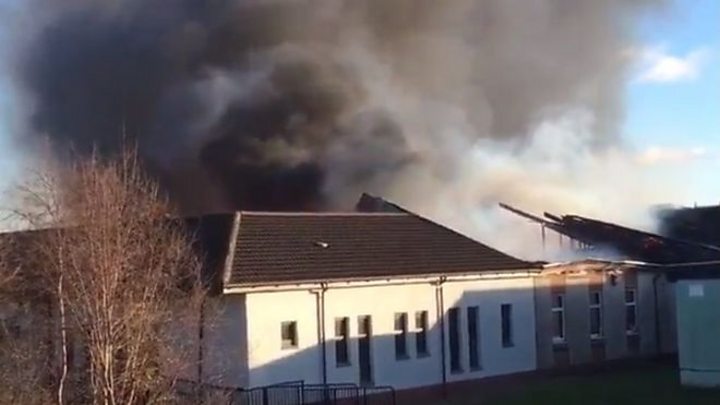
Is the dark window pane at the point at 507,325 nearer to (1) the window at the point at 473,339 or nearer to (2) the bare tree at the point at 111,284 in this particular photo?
(1) the window at the point at 473,339

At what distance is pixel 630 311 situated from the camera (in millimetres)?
38625

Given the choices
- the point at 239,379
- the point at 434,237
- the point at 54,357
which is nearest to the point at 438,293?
the point at 434,237

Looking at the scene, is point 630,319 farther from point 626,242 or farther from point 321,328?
point 321,328

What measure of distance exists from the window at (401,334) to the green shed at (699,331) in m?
6.28

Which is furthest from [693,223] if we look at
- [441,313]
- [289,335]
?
[289,335]

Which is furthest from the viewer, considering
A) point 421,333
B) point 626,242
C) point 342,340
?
point 626,242

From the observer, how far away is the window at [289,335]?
28.2 meters

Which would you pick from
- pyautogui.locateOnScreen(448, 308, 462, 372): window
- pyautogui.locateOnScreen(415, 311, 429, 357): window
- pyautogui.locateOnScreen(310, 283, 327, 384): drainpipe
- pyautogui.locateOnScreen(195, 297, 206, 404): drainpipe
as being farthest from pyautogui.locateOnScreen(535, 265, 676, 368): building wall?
pyautogui.locateOnScreen(195, 297, 206, 404): drainpipe

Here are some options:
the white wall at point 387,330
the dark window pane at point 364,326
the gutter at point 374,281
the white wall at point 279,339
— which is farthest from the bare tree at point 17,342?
the dark window pane at point 364,326

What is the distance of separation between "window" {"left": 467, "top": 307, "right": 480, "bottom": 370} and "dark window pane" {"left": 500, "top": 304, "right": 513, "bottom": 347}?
4.13ft

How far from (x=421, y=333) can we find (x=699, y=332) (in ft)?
21.6

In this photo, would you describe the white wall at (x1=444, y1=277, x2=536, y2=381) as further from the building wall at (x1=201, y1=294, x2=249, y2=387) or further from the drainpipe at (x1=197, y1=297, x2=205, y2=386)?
the drainpipe at (x1=197, y1=297, x2=205, y2=386)

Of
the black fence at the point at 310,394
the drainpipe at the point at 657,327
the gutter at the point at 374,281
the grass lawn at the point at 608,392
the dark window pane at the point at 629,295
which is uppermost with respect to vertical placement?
the gutter at the point at 374,281

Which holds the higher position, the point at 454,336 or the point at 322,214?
the point at 322,214
